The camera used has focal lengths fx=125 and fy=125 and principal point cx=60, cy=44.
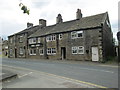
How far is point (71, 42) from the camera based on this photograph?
2359cm

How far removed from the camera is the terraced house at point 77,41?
66.8 ft

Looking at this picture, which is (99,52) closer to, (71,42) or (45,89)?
(71,42)

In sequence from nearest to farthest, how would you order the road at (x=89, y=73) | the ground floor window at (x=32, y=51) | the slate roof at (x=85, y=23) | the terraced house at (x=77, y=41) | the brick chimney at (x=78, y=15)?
the road at (x=89, y=73) → the terraced house at (x=77, y=41) → the slate roof at (x=85, y=23) → the brick chimney at (x=78, y=15) → the ground floor window at (x=32, y=51)

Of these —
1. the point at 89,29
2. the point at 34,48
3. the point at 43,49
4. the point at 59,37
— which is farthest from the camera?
the point at 34,48

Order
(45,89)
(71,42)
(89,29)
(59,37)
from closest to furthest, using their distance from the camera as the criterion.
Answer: (45,89)
(89,29)
(71,42)
(59,37)

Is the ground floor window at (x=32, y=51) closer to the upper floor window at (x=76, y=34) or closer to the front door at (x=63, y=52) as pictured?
the front door at (x=63, y=52)

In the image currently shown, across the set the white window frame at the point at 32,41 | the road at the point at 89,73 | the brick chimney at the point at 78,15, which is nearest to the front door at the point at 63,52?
the brick chimney at the point at 78,15

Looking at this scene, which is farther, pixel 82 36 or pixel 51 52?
pixel 51 52

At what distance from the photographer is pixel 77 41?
74.6ft

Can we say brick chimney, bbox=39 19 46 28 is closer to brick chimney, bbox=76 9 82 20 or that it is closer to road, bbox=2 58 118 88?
brick chimney, bbox=76 9 82 20

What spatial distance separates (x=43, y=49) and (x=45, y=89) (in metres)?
22.8

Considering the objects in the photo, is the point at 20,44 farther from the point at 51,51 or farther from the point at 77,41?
the point at 77,41

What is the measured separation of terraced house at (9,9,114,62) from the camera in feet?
Result: 66.8

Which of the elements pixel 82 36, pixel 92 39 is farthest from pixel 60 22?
pixel 92 39
